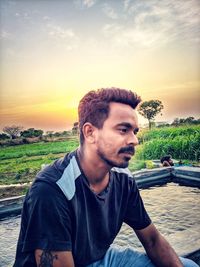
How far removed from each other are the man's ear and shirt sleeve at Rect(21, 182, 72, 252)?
469 mm

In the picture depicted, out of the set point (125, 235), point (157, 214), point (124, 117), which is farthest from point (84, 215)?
point (157, 214)

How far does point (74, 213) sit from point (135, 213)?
54cm

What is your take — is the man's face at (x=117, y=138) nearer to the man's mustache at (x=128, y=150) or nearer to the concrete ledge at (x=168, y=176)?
the man's mustache at (x=128, y=150)

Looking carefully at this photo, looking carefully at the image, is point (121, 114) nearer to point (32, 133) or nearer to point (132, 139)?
point (132, 139)

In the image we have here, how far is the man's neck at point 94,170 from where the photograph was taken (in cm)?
173

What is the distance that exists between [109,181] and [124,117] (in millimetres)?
423

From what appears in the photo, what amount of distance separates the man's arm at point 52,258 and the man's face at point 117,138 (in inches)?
24.0

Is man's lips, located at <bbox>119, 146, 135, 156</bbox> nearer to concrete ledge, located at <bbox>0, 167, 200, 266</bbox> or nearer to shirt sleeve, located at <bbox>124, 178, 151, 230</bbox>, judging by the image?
shirt sleeve, located at <bbox>124, 178, 151, 230</bbox>

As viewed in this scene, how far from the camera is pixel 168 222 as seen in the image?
4.32 metres

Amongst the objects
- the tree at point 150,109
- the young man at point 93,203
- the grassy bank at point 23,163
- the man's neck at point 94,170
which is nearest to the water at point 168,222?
the young man at point 93,203

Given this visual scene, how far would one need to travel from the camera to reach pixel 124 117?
175 cm

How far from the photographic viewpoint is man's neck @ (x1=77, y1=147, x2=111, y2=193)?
1.73m

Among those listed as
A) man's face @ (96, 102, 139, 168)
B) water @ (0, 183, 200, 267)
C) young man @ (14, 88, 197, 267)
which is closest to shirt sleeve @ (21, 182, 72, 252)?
young man @ (14, 88, 197, 267)

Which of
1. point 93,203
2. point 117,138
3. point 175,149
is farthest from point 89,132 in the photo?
point 175,149
